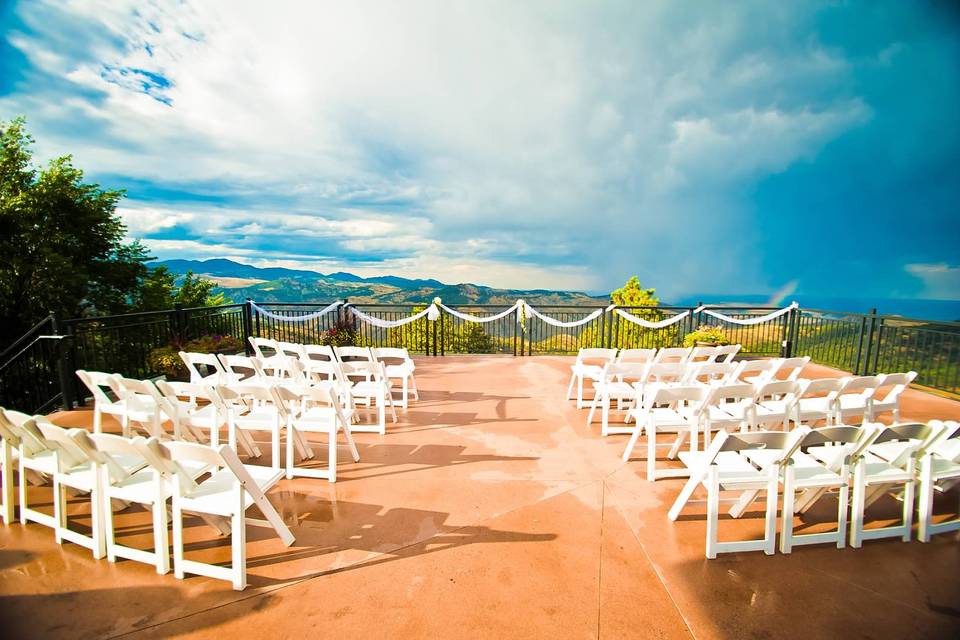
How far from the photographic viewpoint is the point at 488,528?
3.05 metres

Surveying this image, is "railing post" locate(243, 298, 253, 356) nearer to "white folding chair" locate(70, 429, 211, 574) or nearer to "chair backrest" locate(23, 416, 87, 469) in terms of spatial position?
"chair backrest" locate(23, 416, 87, 469)

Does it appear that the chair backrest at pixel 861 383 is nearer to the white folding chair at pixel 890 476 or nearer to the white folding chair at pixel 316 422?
the white folding chair at pixel 890 476

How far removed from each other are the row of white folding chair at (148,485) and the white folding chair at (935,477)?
14.0 feet

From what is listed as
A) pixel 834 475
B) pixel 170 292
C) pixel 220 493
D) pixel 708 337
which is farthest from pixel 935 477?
pixel 170 292

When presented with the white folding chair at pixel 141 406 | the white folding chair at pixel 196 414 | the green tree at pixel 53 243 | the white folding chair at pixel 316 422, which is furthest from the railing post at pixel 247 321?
the green tree at pixel 53 243

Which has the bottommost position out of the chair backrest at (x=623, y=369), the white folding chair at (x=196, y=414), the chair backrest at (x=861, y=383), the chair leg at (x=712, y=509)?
the chair leg at (x=712, y=509)

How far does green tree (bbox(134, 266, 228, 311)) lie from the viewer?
77.9 ft

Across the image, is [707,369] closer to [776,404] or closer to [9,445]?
[776,404]

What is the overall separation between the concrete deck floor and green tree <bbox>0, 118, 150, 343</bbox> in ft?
64.7

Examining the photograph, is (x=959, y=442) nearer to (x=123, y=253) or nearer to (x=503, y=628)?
(x=503, y=628)

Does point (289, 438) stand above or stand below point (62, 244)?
below

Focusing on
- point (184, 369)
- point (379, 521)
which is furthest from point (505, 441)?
point (184, 369)

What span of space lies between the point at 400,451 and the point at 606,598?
2663 millimetres

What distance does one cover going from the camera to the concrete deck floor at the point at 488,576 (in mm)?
2184
